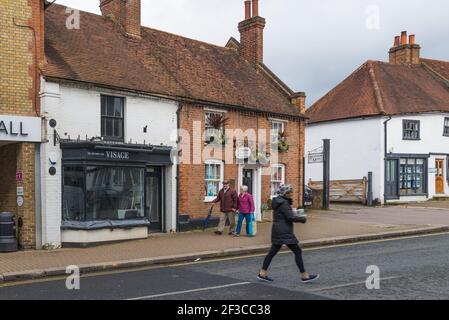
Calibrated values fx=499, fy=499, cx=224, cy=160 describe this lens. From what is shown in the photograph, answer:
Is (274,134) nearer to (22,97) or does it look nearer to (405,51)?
(22,97)

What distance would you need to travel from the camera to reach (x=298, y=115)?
835 inches

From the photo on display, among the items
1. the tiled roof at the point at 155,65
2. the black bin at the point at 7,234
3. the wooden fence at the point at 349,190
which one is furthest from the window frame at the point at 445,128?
the black bin at the point at 7,234

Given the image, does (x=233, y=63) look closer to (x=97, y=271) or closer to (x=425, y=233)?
(x=425, y=233)

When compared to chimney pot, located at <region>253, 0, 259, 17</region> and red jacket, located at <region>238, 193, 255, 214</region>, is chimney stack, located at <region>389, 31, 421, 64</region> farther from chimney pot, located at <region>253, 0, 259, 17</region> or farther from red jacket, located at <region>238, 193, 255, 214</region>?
red jacket, located at <region>238, 193, 255, 214</region>

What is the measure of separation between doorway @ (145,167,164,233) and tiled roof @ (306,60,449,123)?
15.6 m

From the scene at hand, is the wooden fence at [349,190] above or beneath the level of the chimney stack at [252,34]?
beneath

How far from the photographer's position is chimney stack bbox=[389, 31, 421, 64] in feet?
110

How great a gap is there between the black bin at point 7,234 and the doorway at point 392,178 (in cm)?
2067

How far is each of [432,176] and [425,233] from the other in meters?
14.2

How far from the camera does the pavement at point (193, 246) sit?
10945 mm

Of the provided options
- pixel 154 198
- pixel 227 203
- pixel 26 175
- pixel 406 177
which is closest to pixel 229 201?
pixel 227 203

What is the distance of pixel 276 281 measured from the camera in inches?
353

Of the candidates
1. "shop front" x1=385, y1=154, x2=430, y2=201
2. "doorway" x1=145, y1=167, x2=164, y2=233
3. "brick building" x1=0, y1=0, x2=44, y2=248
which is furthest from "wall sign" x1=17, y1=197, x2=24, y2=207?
"shop front" x1=385, y1=154, x2=430, y2=201

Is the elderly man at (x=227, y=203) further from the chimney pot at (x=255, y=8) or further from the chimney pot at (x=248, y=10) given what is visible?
the chimney pot at (x=248, y=10)
